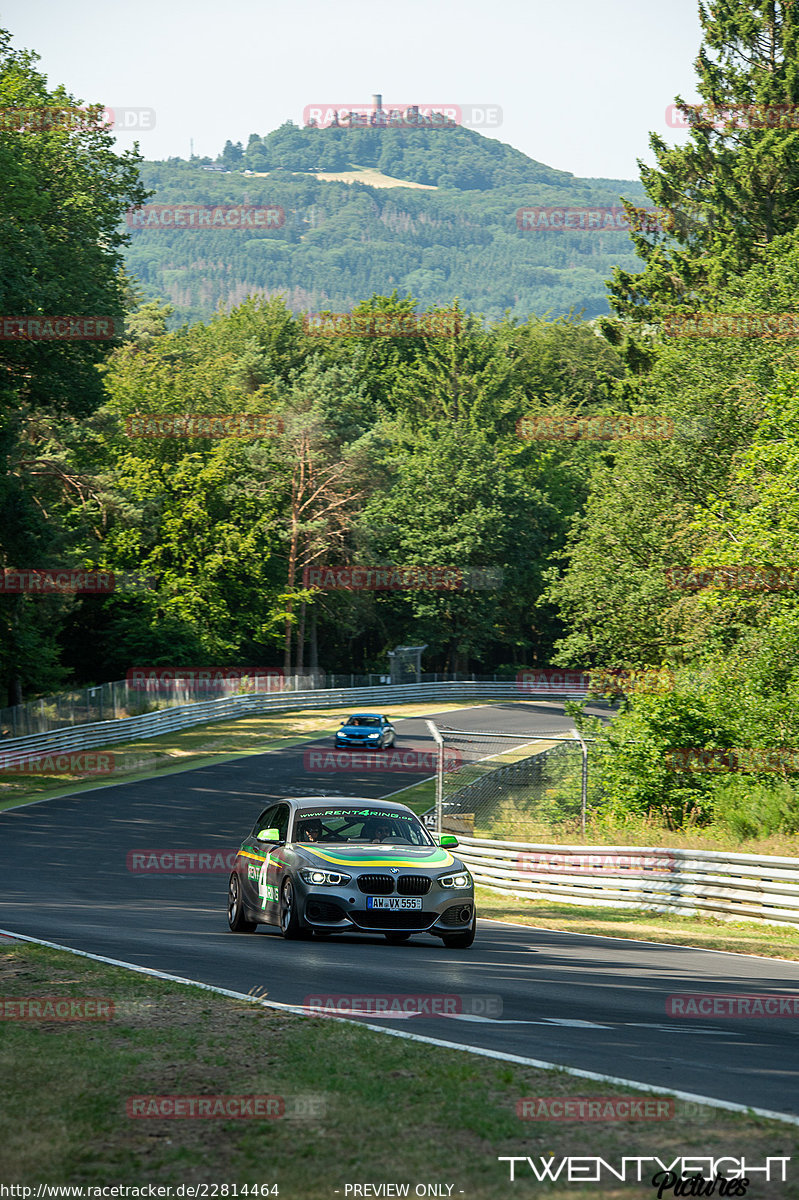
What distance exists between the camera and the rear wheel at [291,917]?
12.4 m

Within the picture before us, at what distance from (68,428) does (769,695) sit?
121ft

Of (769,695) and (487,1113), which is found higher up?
(487,1113)

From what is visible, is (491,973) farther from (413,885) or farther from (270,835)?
(270,835)

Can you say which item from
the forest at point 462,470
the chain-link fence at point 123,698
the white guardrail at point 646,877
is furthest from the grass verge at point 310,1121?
the chain-link fence at point 123,698

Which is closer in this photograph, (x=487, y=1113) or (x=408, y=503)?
(x=487, y=1113)

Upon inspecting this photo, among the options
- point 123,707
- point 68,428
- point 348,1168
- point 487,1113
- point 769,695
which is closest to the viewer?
point 348,1168

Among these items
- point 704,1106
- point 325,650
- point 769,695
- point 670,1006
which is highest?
point 704,1106

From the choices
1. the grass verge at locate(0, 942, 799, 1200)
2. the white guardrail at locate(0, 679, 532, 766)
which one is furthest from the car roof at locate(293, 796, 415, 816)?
the white guardrail at locate(0, 679, 532, 766)

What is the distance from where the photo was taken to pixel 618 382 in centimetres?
5797

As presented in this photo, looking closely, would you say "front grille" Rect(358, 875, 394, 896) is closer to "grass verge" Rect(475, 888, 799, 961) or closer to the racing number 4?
the racing number 4

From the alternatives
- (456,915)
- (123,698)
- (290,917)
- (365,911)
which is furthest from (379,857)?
(123,698)

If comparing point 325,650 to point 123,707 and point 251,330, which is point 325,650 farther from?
point 123,707

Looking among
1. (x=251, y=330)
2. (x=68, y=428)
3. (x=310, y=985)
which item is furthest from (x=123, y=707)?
(x=251, y=330)

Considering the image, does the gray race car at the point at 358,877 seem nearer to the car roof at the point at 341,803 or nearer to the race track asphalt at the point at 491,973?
the car roof at the point at 341,803
